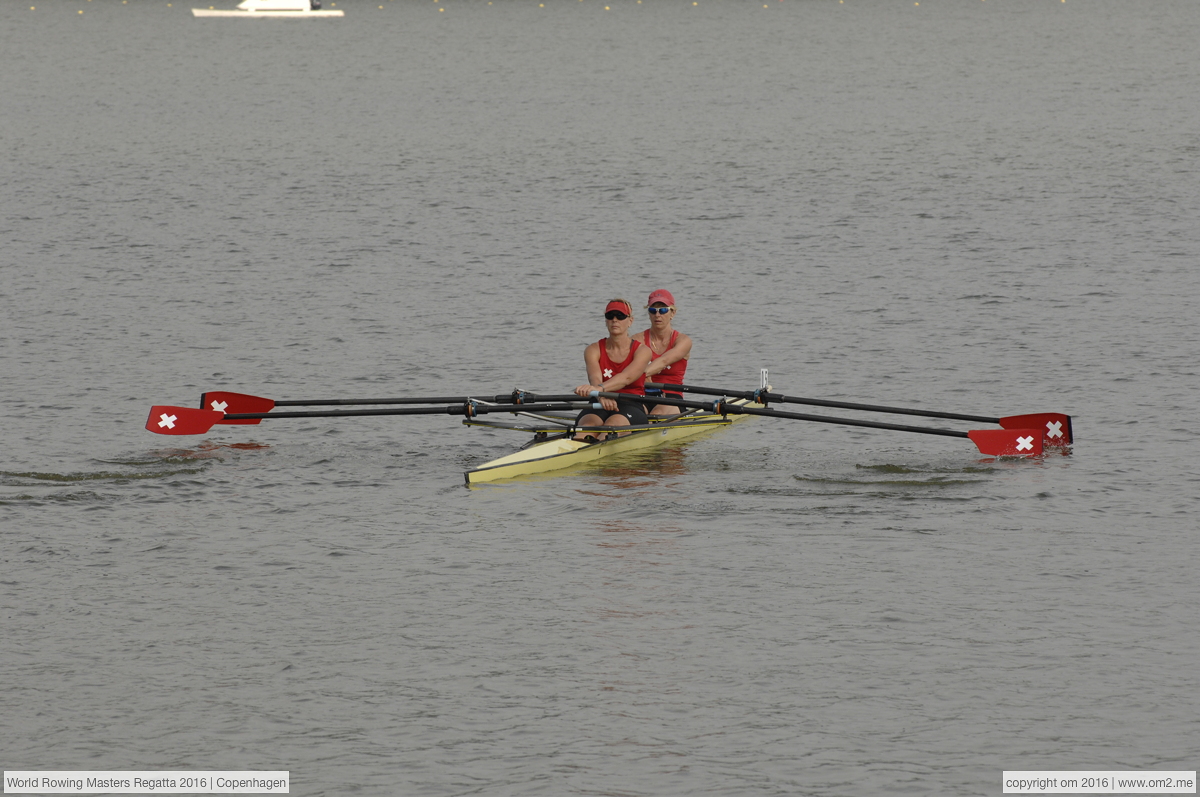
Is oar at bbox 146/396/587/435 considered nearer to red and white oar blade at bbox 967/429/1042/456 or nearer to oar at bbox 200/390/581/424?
oar at bbox 200/390/581/424

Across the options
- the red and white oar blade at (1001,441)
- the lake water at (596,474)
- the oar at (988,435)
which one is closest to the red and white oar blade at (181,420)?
the lake water at (596,474)

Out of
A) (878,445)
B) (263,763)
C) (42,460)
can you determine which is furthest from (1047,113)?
(263,763)

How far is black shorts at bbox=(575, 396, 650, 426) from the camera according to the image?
18.9 meters

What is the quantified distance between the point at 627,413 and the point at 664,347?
132cm

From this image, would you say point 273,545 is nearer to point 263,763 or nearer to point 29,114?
point 263,763

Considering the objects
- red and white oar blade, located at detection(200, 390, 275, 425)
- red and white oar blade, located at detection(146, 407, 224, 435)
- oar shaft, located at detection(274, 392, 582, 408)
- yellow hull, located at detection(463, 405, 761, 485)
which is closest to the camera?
yellow hull, located at detection(463, 405, 761, 485)

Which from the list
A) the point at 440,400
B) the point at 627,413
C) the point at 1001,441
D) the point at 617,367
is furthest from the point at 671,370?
the point at 1001,441

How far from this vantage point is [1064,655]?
509 inches

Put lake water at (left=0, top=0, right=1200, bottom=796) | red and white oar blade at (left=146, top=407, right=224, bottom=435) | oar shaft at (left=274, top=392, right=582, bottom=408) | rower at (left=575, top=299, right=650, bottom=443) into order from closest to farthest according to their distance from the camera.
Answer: lake water at (left=0, top=0, right=1200, bottom=796) < oar shaft at (left=274, top=392, right=582, bottom=408) < rower at (left=575, top=299, right=650, bottom=443) < red and white oar blade at (left=146, top=407, right=224, bottom=435)

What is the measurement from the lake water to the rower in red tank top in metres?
0.92

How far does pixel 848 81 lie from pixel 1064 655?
201ft

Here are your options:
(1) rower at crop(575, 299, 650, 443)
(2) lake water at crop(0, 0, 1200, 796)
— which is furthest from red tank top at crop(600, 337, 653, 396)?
(2) lake water at crop(0, 0, 1200, 796)

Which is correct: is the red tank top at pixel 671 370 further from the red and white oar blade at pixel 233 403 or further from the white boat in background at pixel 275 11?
the white boat in background at pixel 275 11

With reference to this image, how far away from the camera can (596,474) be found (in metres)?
18.3
